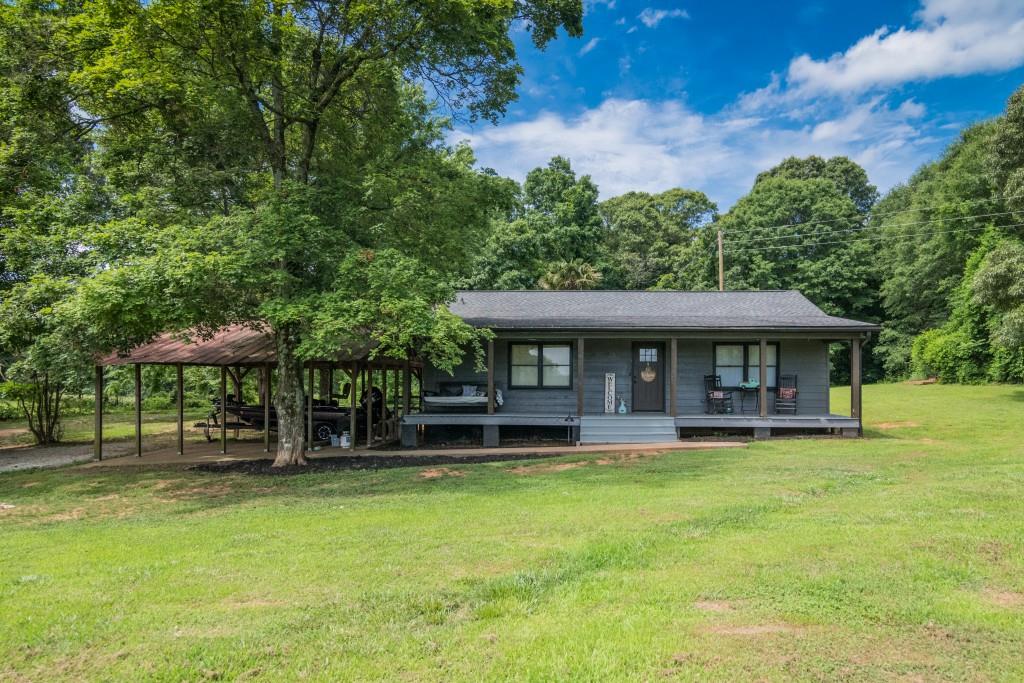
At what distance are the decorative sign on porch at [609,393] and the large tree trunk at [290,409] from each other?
762 cm

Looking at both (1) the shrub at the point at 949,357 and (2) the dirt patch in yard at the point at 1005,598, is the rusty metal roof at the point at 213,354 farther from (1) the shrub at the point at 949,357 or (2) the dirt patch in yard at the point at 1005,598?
(1) the shrub at the point at 949,357

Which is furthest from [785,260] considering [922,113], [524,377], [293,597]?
[293,597]

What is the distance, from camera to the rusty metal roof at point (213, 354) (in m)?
13.2

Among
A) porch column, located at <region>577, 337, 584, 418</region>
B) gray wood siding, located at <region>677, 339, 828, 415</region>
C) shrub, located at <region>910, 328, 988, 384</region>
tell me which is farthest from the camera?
shrub, located at <region>910, 328, 988, 384</region>

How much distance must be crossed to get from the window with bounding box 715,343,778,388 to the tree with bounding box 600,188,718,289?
20.5m

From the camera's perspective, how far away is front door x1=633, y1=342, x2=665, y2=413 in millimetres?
15977

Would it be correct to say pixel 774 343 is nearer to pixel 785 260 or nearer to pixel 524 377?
pixel 524 377

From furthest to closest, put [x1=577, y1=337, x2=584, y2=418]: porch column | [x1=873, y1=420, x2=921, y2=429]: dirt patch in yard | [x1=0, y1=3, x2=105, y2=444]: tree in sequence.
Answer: [x1=873, y1=420, x2=921, y2=429]: dirt patch in yard
[x1=577, y1=337, x2=584, y2=418]: porch column
[x1=0, y1=3, x2=105, y2=444]: tree

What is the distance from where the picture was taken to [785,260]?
37.8 m

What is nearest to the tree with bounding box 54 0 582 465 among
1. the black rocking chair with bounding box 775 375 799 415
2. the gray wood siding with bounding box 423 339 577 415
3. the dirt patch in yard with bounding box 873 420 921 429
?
the gray wood siding with bounding box 423 339 577 415

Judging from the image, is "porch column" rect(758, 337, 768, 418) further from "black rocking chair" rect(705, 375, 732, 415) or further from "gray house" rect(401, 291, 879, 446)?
"black rocking chair" rect(705, 375, 732, 415)

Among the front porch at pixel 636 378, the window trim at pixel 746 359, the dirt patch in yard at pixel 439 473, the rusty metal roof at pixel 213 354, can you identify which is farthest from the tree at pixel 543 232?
the dirt patch in yard at pixel 439 473

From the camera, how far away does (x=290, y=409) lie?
477 inches

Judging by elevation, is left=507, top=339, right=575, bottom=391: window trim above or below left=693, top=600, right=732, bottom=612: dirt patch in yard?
above
